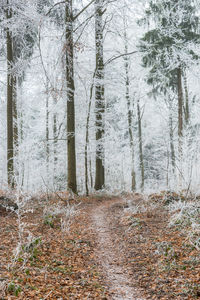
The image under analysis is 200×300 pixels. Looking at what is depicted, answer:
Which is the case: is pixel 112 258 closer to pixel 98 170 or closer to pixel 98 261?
pixel 98 261

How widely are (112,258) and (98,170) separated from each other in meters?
8.49

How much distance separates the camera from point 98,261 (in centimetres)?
486

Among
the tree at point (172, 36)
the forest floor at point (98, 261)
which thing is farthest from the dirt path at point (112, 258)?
the tree at point (172, 36)

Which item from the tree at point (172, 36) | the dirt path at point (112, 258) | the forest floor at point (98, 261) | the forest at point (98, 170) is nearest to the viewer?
the forest floor at point (98, 261)

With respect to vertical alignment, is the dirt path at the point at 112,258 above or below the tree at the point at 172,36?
below

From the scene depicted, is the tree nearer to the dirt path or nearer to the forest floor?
the dirt path

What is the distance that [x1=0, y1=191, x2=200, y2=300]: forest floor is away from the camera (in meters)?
3.52

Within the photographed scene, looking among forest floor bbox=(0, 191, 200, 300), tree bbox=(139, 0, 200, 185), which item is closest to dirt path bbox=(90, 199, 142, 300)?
forest floor bbox=(0, 191, 200, 300)

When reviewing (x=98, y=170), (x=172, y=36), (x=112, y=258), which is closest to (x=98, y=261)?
(x=112, y=258)

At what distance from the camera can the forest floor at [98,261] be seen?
11.5 ft

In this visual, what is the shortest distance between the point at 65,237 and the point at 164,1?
10393 millimetres

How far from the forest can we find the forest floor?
21 mm

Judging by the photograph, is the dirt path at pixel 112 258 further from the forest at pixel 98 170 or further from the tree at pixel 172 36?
the tree at pixel 172 36

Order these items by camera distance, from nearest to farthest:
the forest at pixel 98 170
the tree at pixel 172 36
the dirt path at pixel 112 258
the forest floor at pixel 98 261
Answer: the forest floor at pixel 98 261 < the dirt path at pixel 112 258 < the forest at pixel 98 170 < the tree at pixel 172 36
